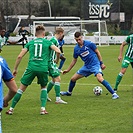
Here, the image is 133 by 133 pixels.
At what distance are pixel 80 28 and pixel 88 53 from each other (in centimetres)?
3635

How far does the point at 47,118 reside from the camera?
10164mm

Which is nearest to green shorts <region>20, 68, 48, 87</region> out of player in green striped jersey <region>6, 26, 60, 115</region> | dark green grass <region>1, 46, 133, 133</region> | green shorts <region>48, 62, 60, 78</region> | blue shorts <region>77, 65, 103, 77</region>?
player in green striped jersey <region>6, 26, 60, 115</region>

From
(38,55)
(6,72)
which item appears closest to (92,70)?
(38,55)

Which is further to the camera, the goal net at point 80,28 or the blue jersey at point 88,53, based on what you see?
the goal net at point 80,28

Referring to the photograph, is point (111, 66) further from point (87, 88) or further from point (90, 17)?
point (90, 17)

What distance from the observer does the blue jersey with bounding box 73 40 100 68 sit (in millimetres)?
13055

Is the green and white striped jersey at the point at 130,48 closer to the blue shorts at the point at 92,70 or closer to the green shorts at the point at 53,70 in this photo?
the blue shorts at the point at 92,70

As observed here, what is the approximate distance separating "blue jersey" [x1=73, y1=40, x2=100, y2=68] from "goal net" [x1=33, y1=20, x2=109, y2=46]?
32.4 meters

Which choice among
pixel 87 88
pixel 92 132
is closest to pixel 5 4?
pixel 87 88

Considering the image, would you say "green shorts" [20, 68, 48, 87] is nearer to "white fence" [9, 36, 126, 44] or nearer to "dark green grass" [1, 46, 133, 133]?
"dark green grass" [1, 46, 133, 133]

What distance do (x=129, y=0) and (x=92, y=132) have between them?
60.7 m

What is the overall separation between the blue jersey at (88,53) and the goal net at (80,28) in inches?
1275

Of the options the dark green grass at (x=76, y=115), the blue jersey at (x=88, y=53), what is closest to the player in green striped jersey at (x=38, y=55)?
the dark green grass at (x=76, y=115)

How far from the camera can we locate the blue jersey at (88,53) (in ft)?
42.8
